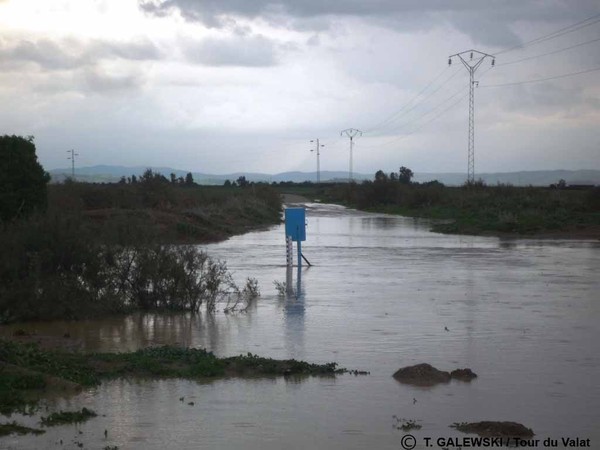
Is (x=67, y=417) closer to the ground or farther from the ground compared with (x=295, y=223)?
closer to the ground

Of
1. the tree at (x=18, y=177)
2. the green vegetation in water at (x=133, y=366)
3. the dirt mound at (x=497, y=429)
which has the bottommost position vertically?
the dirt mound at (x=497, y=429)

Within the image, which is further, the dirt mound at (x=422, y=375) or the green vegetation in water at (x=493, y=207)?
the green vegetation in water at (x=493, y=207)

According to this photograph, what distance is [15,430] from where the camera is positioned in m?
7.79

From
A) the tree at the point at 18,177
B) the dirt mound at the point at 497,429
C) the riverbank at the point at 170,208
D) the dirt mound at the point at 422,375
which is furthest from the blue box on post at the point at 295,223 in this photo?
the dirt mound at the point at 497,429

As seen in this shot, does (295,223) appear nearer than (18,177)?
No

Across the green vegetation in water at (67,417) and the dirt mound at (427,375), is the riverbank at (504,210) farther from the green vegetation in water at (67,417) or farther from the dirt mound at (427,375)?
the green vegetation in water at (67,417)

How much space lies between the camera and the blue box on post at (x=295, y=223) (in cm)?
2301

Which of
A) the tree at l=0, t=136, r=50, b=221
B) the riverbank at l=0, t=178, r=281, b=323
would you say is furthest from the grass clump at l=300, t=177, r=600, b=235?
the riverbank at l=0, t=178, r=281, b=323

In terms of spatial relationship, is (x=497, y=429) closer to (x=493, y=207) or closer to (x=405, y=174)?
(x=493, y=207)

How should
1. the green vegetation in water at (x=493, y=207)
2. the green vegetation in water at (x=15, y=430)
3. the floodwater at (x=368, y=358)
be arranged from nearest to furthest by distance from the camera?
the green vegetation in water at (x=15, y=430) → the floodwater at (x=368, y=358) → the green vegetation in water at (x=493, y=207)
